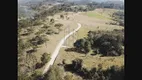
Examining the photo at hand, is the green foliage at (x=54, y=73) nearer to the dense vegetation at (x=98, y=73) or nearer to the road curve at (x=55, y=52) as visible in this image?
the road curve at (x=55, y=52)

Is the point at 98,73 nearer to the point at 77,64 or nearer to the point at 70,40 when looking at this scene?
the point at 77,64

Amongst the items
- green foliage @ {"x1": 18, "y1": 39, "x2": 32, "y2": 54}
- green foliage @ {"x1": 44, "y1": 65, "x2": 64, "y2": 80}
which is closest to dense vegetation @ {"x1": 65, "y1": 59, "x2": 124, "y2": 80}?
green foliage @ {"x1": 44, "y1": 65, "x2": 64, "y2": 80}

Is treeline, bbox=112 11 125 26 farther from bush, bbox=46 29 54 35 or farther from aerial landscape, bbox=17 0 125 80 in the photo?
bush, bbox=46 29 54 35

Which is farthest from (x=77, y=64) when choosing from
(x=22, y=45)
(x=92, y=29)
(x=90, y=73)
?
(x=22, y=45)

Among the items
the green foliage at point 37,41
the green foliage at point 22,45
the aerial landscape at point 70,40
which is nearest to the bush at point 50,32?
the aerial landscape at point 70,40

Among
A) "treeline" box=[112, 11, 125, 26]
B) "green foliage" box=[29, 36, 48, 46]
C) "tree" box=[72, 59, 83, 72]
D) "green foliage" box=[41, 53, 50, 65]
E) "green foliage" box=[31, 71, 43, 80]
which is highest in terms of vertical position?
"treeline" box=[112, 11, 125, 26]

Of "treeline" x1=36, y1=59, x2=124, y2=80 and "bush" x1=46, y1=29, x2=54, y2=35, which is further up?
"bush" x1=46, y1=29, x2=54, y2=35
